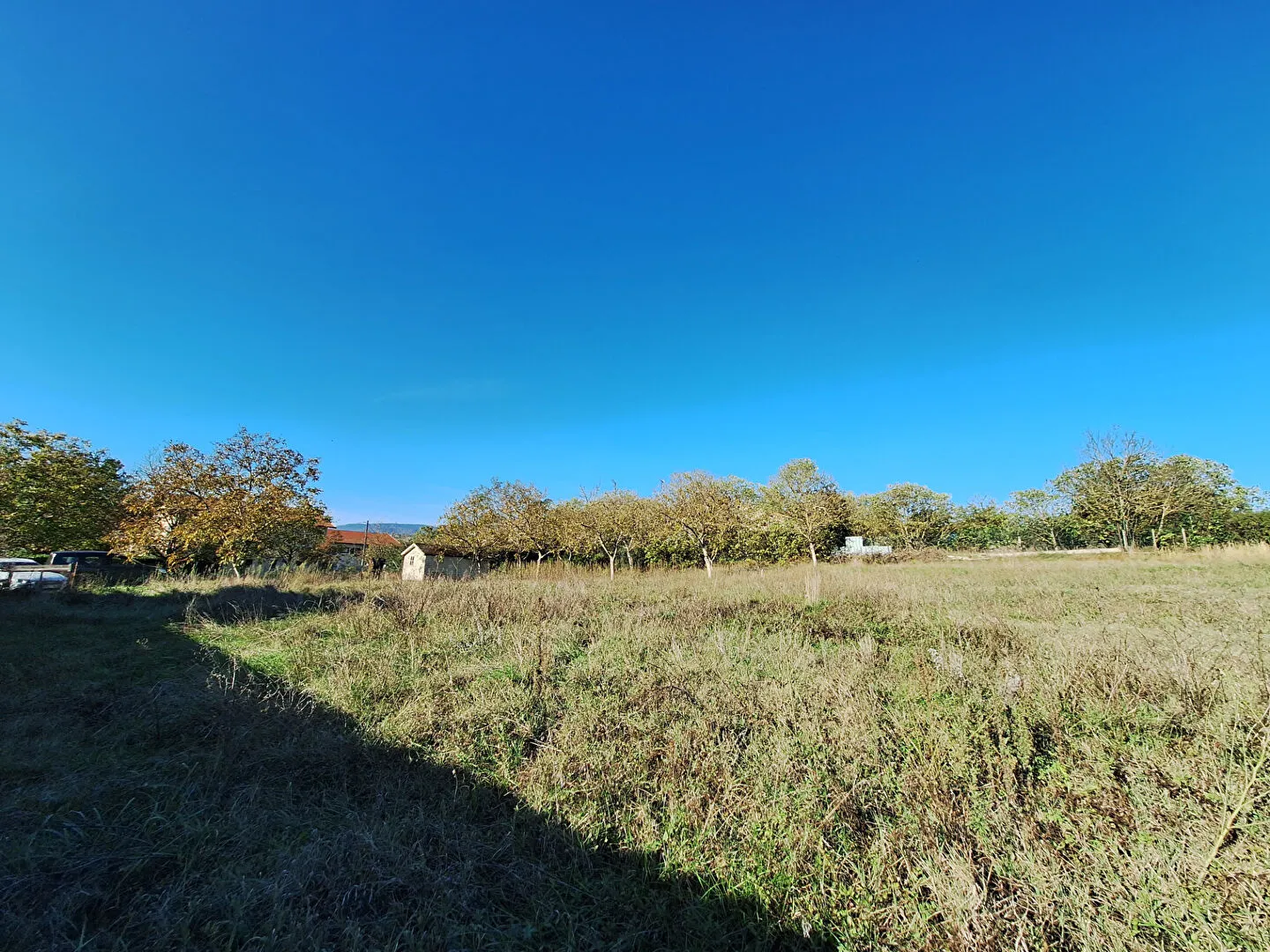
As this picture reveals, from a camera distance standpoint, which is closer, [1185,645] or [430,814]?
[430,814]

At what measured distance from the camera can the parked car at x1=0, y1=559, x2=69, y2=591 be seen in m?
11.0

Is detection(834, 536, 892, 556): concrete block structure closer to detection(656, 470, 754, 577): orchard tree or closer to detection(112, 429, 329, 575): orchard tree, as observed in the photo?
detection(656, 470, 754, 577): orchard tree

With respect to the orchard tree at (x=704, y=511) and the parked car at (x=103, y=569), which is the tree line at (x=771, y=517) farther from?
the parked car at (x=103, y=569)

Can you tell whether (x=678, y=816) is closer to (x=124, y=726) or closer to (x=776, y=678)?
(x=776, y=678)

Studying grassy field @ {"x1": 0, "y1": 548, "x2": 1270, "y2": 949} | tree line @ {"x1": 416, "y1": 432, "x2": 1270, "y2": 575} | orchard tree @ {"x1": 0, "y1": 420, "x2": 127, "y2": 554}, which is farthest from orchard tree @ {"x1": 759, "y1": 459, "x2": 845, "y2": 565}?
orchard tree @ {"x1": 0, "y1": 420, "x2": 127, "y2": 554}

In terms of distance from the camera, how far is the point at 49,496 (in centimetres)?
1866

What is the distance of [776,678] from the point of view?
4.07 meters

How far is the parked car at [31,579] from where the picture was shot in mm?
11023

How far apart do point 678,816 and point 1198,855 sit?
2.22m

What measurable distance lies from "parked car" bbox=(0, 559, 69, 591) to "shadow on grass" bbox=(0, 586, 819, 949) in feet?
36.3

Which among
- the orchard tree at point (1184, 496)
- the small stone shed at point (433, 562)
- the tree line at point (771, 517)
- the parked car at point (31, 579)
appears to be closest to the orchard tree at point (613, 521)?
the tree line at point (771, 517)

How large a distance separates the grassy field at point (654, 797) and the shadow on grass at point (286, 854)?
2 cm

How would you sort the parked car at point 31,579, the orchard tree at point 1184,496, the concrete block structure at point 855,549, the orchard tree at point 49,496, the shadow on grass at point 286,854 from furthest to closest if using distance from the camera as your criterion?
the concrete block structure at point 855,549, the orchard tree at point 1184,496, the orchard tree at point 49,496, the parked car at point 31,579, the shadow on grass at point 286,854

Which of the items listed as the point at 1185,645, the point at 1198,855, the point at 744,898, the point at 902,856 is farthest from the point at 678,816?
the point at 1185,645
